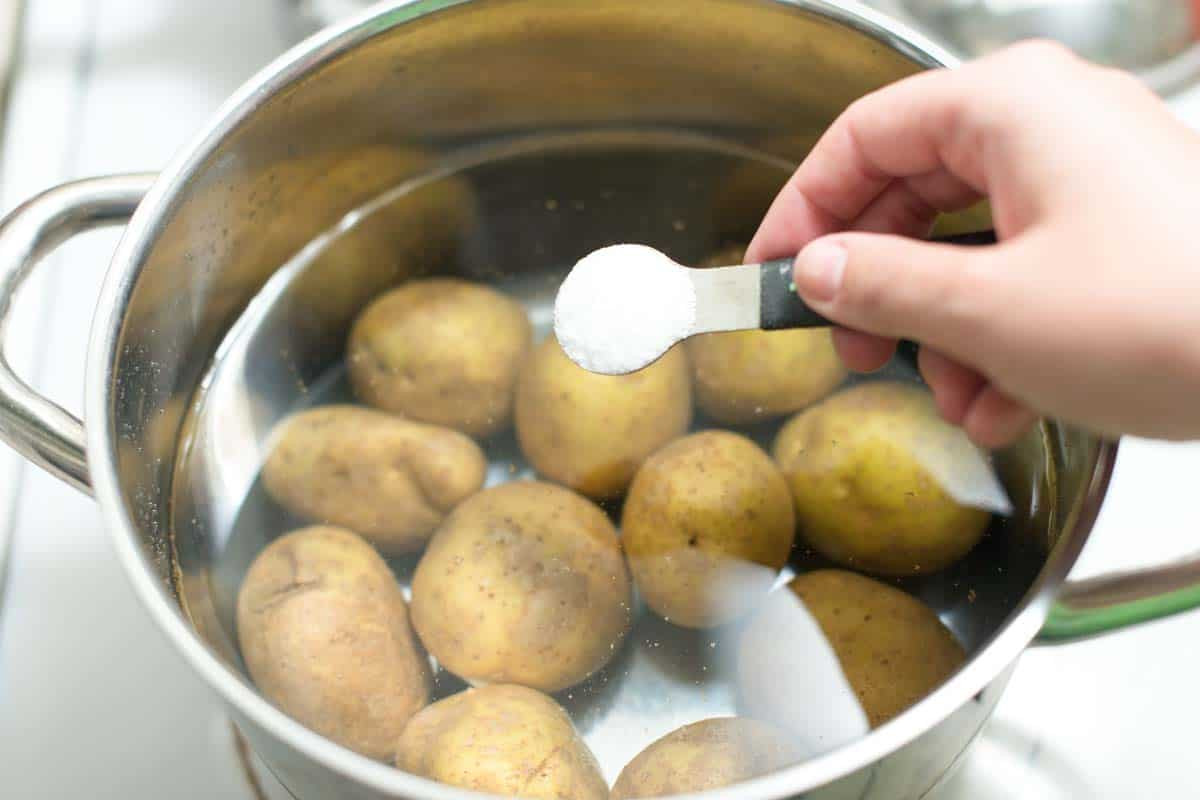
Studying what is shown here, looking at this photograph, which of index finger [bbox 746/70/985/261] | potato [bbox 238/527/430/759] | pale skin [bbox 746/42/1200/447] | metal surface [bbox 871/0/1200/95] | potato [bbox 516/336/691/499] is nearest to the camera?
pale skin [bbox 746/42/1200/447]

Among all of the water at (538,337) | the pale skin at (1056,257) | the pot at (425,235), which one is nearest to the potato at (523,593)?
the water at (538,337)

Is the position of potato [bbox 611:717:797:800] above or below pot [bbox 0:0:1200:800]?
below

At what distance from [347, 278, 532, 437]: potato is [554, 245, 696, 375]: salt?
0.62 feet

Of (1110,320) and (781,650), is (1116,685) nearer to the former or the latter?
(781,650)

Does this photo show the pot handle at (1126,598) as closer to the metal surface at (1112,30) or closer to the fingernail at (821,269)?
the fingernail at (821,269)

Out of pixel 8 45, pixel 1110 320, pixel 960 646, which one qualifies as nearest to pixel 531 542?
pixel 960 646

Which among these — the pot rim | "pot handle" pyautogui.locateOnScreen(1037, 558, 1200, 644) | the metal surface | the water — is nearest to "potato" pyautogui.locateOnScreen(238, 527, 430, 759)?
the water

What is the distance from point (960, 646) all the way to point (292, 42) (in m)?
0.70

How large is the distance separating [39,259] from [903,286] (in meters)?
0.40

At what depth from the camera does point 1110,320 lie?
1.22ft

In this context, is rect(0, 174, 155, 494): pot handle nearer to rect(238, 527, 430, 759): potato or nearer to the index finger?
rect(238, 527, 430, 759): potato

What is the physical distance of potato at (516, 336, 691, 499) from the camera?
70 centimetres

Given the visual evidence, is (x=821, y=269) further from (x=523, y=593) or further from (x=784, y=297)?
(x=523, y=593)

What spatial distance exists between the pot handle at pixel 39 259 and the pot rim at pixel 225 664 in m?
0.02
